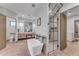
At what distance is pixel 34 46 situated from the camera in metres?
1.49

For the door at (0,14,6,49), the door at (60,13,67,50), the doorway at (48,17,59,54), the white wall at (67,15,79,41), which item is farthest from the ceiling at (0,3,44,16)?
the white wall at (67,15,79,41)

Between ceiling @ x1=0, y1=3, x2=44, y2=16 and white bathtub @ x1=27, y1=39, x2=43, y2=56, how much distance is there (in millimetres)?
578

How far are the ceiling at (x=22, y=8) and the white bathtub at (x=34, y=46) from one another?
1.90 feet

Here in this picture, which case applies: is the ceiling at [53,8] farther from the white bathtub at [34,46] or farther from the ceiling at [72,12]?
the white bathtub at [34,46]

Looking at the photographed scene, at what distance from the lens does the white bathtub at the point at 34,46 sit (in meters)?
1.47

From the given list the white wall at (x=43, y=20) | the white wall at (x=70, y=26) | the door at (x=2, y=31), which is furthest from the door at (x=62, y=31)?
the door at (x=2, y=31)

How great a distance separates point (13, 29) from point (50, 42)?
823 millimetres

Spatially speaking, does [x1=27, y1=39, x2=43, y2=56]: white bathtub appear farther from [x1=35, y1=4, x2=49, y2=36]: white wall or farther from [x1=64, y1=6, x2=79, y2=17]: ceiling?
[x1=64, y1=6, x2=79, y2=17]: ceiling

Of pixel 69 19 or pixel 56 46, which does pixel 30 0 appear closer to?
pixel 69 19

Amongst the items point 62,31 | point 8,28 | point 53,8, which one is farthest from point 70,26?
point 8,28

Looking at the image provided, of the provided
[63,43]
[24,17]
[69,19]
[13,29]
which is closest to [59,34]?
[63,43]

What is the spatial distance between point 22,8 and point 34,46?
81 centimetres

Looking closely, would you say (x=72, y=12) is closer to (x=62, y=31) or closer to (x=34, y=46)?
(x=62, y=31)

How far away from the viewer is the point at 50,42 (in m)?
1.55
